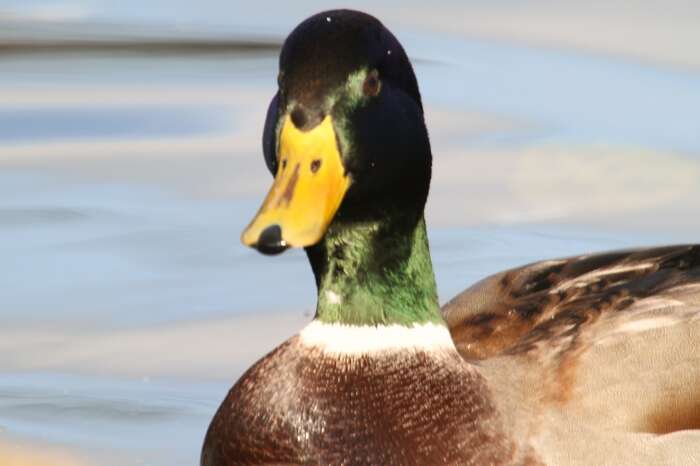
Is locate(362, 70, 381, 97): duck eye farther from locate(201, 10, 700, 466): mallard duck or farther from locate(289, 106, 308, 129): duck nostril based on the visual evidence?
locate(289, 106, 308, 129): duck nostril

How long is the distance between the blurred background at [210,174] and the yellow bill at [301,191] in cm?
168

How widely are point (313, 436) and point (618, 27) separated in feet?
20.0

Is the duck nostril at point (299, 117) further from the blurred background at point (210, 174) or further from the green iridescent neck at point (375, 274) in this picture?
the blurred background at point (210, 174)

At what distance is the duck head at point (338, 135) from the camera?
498cm

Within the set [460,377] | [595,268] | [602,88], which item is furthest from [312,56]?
[602,88]

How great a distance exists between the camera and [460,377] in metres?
5.47

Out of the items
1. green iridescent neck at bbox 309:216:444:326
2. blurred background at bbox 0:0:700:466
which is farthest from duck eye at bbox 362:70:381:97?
blurred background at bbox 0:0:700:466

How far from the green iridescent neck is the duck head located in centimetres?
6

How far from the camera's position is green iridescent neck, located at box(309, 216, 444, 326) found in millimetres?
5355

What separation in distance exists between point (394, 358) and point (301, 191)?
69 cm

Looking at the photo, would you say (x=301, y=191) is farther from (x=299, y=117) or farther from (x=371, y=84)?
(x=371, y=84)

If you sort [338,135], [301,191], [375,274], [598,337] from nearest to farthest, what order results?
1. [301,191]
2. [338,135]
3. [375,274]
4. [598,337]

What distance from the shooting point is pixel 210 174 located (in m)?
9.20

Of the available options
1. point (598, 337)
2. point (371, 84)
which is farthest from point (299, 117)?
point (598, 337)
